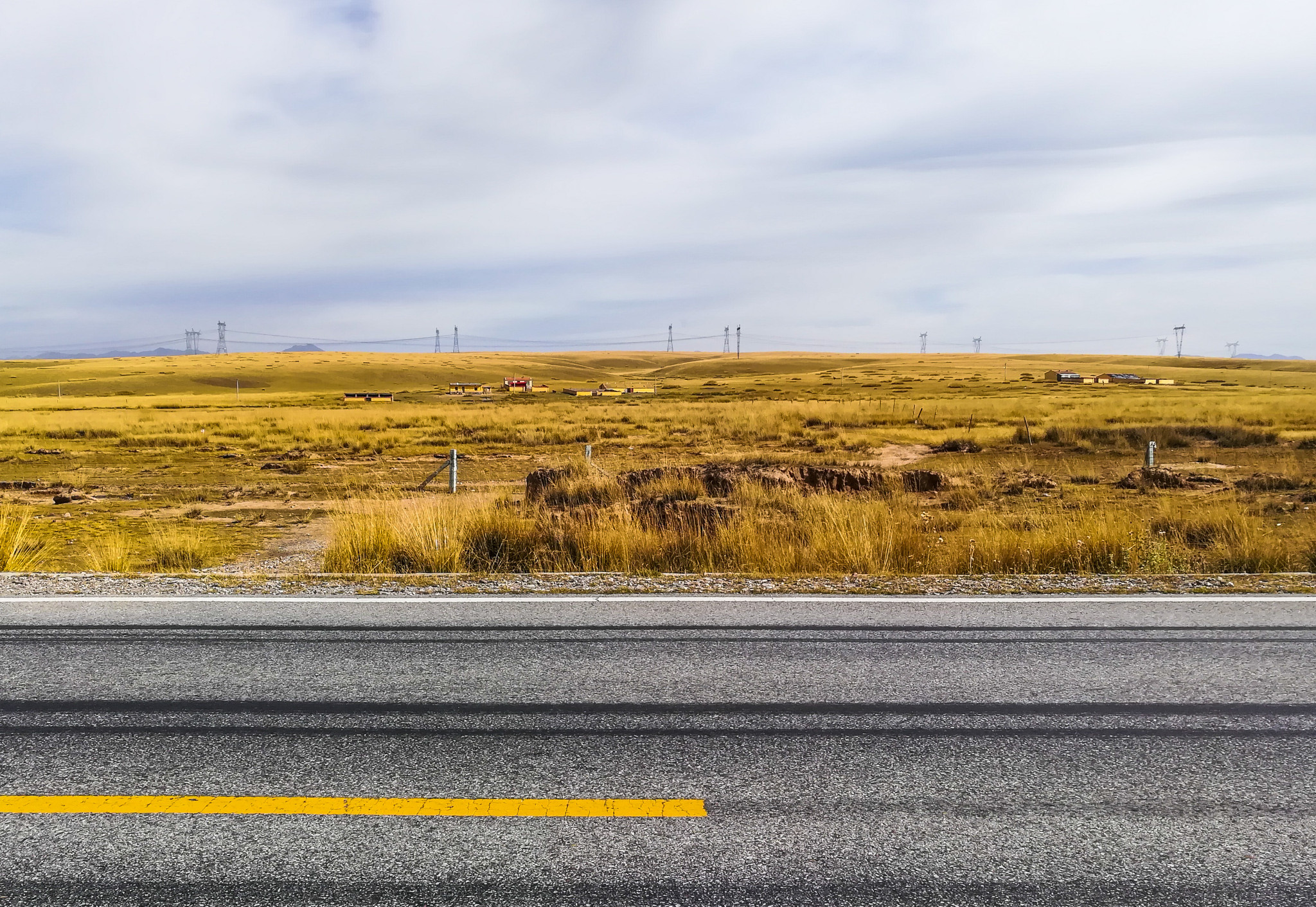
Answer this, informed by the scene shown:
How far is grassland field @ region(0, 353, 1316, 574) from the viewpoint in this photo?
8867mm

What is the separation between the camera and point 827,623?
19.7ft

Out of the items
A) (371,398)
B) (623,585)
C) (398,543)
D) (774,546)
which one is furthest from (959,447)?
(371,398)

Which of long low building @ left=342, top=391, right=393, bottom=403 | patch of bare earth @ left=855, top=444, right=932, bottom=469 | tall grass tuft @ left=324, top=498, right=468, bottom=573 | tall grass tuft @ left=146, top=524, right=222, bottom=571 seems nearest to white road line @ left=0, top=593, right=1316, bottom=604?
tall grass tuft @ left=324, top=498, right=468, bottom=573

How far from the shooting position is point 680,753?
384cm

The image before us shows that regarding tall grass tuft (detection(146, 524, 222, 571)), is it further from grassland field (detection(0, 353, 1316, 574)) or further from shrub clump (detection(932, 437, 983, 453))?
shrub clump (detection(932, 437, 983, 453))

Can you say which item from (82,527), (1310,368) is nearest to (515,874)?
(82,527)

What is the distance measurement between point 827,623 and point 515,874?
3.54 m

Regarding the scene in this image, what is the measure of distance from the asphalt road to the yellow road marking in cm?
5

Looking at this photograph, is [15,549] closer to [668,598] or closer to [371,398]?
[668,598]

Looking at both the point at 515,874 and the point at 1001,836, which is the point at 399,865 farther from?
the point at 1001,836

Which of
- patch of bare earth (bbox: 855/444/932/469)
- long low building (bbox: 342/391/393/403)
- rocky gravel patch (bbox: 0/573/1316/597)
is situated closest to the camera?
rocky gravel patch (bbox: 0/573/1316/597)

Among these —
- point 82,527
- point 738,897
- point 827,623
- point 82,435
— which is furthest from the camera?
→ point 82,435

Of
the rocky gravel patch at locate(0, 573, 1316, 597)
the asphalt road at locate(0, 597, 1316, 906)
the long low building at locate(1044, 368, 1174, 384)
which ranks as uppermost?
the long low building at locate(1044, 368, 1174, 384)

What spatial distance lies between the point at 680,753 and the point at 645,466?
727 inches
